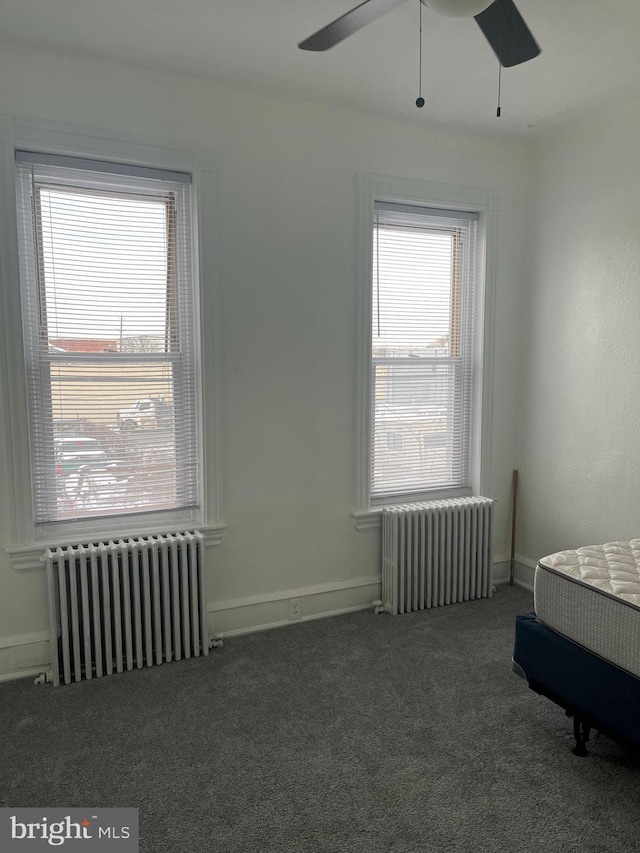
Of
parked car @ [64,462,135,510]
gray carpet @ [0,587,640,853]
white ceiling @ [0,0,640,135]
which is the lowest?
gray carpet @ [0,587,640,853]

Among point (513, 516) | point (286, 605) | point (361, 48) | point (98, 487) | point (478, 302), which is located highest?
point (361, 48)

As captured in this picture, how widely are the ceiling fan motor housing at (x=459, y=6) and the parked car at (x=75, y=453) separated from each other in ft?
7.89

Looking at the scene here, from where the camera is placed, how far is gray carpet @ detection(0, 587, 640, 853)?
1.97 metres

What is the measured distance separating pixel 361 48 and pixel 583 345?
82.4 inches

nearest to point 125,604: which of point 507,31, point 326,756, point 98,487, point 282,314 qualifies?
point 98,487

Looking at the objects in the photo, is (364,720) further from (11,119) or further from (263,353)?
(11,119)

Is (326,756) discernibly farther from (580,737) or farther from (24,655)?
(24,655)

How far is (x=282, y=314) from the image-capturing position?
3373 millimetres

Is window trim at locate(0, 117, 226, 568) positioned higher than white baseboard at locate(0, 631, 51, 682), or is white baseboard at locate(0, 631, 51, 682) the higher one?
window trim at locate(0, 117, 226, 568)

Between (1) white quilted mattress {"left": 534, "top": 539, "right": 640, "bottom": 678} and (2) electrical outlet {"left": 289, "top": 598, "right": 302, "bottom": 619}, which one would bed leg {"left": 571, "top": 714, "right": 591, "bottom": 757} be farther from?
(2) electrical outlet {"left": 289, "top": 598, "right": 302, "bottom": 619}

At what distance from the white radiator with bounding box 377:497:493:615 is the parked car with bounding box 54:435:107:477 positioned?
1717 mm

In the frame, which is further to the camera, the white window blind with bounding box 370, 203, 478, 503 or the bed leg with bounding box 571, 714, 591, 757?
the white window blind with bounding box 370, 203, 478, 503

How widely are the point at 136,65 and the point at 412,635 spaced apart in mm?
3281

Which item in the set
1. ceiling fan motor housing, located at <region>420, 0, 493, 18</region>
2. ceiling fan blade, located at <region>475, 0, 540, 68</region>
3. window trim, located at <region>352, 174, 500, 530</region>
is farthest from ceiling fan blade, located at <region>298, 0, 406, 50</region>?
window trim, located at <region>352, 174, 500, 530</region>
